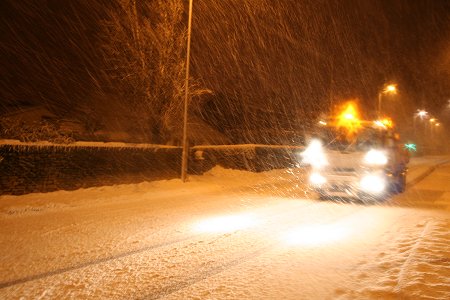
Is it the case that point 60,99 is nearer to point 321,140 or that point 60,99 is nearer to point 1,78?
point 1,78

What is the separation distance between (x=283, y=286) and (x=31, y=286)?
291cm

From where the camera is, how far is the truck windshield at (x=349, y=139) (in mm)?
11492

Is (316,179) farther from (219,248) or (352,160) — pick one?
(219,248)

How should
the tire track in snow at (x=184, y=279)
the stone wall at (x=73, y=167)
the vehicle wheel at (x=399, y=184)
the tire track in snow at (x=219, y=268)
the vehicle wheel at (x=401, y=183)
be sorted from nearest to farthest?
the tire track in snow at (x=219, y=268) → the tire track in snow at (x=184, y=279) → the stone wall at (x=73, y=167) → the vehicle wheel at (x=399, y=184) → the vehicle wheel at (x=401, y=183)

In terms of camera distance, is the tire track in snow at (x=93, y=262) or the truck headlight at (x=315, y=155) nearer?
the tire track in snow at (x=93, y=262)

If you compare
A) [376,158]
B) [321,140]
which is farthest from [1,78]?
[376,158]

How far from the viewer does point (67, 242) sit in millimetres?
6586

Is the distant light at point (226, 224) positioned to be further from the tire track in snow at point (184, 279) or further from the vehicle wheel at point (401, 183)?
the vehicle wheel at point (401, 183)

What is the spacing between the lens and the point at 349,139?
11727 mm

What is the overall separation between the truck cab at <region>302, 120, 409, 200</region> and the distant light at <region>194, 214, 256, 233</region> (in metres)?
3.29

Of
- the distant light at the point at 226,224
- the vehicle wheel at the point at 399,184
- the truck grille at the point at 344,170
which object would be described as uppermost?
the truck grille at the point at 344,170

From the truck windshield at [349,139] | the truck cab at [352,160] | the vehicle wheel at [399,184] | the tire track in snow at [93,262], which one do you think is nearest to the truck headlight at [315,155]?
the truck cab at [352,160]

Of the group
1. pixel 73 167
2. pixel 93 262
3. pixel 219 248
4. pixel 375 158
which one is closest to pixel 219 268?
pixel 219 248

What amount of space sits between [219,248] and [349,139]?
6824 millimetres
